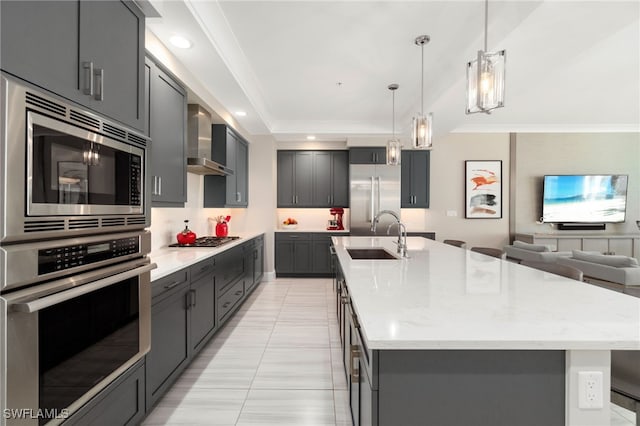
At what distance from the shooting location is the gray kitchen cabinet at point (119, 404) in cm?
129

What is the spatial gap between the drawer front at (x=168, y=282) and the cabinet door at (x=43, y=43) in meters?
1.13

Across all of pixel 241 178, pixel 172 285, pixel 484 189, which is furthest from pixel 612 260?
pixel 241 178

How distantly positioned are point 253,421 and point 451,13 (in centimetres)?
335

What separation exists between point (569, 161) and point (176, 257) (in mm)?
7201

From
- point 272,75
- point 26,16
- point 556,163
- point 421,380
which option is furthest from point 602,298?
point 556,163

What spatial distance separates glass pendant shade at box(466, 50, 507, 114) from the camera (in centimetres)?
169

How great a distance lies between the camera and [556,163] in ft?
19.5

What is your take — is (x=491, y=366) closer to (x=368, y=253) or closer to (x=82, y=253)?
(x=82, y=253)

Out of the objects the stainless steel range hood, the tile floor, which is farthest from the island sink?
the stainless steel range hood

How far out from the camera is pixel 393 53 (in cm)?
308

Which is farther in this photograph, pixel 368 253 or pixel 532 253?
pixel 532 253

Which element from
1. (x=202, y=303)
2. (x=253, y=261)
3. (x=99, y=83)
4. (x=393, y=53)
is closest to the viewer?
(x=99, y=83)

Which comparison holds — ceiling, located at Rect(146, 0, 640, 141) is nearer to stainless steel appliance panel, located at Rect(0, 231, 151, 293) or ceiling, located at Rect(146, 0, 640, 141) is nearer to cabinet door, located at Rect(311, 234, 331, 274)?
stainless steel appliance panel, located at Rect(0, 231, 151, 293)

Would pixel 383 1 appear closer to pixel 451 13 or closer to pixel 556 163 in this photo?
pixel 451 13
